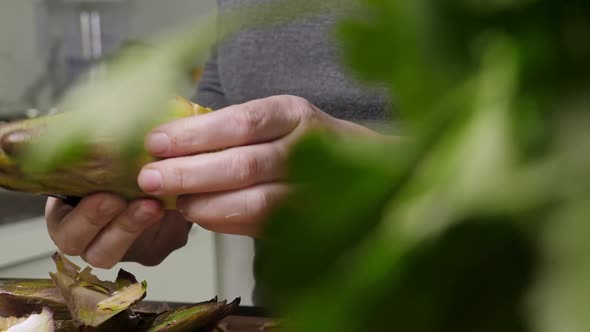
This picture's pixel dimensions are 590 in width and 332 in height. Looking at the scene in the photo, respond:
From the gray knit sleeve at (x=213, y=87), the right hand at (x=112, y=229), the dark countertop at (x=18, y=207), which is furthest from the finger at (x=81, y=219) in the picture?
the dark countertop at (x=18, y=207)

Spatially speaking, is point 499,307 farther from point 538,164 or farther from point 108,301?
point 108,301

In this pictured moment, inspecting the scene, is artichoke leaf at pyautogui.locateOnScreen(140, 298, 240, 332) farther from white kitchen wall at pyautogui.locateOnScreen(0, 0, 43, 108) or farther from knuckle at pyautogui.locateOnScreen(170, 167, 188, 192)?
white kitchen wall at pyautogui.locateOnScreen(0, 0, 43, 108)

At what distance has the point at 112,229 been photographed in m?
0.40

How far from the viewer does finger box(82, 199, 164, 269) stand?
0.35m

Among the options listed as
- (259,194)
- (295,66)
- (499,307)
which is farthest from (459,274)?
(295,66)

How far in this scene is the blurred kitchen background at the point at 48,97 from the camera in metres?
0.99

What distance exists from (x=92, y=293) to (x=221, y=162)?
102 mm

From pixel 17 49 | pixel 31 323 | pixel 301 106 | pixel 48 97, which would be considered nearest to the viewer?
pixel 301 106

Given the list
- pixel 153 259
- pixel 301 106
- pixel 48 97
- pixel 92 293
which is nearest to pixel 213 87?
pixel 153 259

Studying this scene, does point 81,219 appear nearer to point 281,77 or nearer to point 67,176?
point 67,176

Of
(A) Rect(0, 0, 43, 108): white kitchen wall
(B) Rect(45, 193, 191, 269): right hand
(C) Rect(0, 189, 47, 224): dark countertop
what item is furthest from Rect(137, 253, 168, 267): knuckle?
(A) Rect(0, 0, 43, 108): white kitchen wall

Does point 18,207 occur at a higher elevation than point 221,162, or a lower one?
lower

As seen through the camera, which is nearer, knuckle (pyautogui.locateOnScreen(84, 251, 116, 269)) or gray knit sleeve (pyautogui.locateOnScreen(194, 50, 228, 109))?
knuckle (pyautogui.locateOnScreen(84, 251, 116, 269))

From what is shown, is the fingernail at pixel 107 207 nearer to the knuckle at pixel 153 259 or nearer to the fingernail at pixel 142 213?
the fingernail at pixel 142 213
